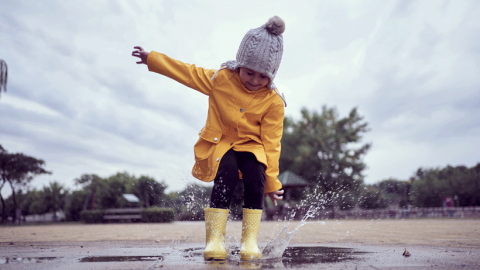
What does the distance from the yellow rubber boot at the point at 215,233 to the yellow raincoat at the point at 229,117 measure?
252 millimetres

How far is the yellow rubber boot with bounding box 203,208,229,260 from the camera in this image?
6.67ft

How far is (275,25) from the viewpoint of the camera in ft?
7.89

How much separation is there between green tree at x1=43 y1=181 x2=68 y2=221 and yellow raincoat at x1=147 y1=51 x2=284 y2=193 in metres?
36.4

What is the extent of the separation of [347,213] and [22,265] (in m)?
22.2

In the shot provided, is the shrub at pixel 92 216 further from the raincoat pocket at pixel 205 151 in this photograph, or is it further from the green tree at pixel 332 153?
the raincoat pocket at pixel 205 151

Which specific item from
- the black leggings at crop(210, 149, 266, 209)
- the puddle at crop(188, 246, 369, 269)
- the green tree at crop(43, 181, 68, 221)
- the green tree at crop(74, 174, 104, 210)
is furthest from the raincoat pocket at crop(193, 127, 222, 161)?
the green tree at crop(43, 181, 68, 221)

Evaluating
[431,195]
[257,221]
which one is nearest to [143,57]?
[257,221]

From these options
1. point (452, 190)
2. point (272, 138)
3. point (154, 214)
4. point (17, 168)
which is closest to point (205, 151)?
point (272, 138)

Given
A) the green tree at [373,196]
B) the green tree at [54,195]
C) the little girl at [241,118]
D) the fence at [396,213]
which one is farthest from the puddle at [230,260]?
the green tree at [54,195]

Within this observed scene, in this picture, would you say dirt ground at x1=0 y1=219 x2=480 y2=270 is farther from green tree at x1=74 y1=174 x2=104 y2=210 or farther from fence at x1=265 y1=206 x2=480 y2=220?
green tree at x1=74 y1=174 x2=104 y2=210

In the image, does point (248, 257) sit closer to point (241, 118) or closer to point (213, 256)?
point (213, 256)

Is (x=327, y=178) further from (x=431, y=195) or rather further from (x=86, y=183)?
(x=86, y=183)

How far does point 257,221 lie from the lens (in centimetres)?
227

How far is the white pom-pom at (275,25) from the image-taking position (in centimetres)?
240
